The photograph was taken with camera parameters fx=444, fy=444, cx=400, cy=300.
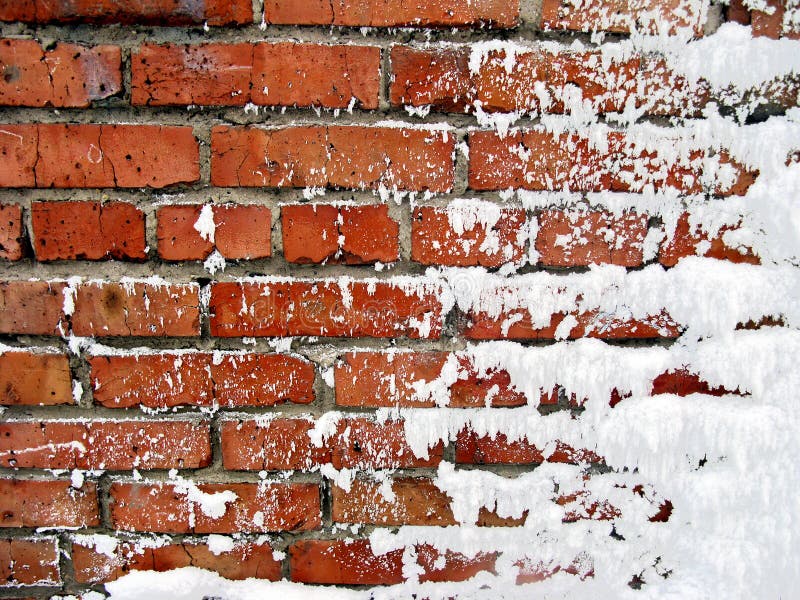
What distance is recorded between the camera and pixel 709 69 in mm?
747

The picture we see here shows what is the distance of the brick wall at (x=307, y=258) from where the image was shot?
28.9 inches

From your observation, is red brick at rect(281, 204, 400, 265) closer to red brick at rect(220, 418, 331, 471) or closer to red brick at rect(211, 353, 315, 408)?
red brick at rect(211, 353, 315, 408)

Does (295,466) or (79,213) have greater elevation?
(79,213)

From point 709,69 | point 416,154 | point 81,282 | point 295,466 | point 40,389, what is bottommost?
point 295,466

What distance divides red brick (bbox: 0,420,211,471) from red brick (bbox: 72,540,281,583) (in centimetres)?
15

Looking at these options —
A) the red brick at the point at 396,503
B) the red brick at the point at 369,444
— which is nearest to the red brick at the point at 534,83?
the red brick at the point at 369,444

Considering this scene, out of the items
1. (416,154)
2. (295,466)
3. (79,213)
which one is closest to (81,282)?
(79,213)

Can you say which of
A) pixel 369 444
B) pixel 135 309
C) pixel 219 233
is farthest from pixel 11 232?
pixel 369 444

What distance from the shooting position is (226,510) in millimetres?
791

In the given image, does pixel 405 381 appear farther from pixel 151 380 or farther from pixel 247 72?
pixel 247 72

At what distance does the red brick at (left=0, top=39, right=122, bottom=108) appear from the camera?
724mm

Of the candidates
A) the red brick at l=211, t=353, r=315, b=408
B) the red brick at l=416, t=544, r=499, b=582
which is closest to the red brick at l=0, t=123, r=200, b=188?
the red brick at l=211, t=353, r=315, b=408

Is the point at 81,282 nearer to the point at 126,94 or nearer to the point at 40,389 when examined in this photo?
the point at 40,389

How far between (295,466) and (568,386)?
50 centimetres
